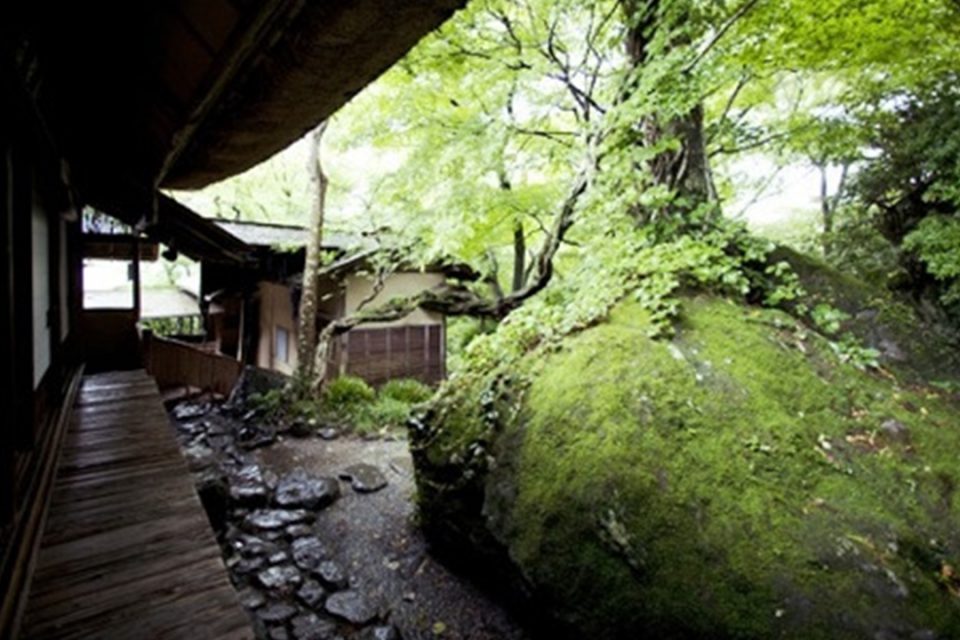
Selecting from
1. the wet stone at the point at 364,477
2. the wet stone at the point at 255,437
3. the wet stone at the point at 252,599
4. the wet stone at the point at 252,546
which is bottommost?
the wet stone at the point at 252,599

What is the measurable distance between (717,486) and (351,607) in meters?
4.32

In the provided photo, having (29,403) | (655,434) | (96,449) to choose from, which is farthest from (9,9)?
(655,434)

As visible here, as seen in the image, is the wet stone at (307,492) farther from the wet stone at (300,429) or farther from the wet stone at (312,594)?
the wet stone at (300,429)

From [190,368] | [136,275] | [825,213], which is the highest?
[825,213]

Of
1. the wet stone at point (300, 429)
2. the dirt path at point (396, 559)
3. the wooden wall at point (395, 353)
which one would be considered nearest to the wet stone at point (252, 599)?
the dirt path at point (396, 559)

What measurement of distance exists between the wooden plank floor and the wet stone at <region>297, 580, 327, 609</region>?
2350mm

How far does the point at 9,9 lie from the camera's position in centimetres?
157

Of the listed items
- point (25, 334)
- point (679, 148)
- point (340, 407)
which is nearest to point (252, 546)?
point (25, 334)

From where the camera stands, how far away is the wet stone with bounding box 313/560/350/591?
19.4ft

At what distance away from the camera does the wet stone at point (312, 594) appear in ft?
18.3

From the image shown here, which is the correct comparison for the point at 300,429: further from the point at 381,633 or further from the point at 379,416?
the point at 381,633

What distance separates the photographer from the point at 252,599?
218 inches

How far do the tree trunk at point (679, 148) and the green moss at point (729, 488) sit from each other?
175 cm

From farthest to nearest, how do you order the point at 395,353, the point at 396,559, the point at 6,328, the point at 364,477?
the point at 395,353
the point at 364,477
the point at 396,559
the point at 6,328
